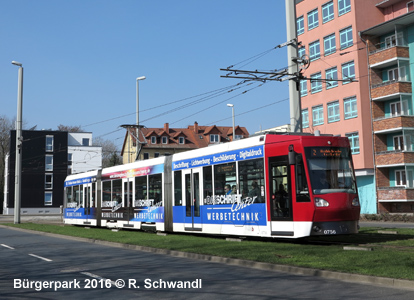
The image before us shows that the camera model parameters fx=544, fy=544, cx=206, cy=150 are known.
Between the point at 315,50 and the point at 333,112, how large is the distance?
662 centimetres

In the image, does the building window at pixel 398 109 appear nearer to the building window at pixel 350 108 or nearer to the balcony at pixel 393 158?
the building window at pixel 350 108

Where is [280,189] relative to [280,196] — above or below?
above

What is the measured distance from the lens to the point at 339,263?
1134 cm

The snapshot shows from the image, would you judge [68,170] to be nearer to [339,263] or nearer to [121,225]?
[121,225]

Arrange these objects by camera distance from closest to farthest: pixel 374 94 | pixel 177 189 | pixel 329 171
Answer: pixel 329 171 → pixel 177 189 → pixel 374 94

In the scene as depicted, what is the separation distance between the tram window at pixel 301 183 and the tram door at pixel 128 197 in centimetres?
1195

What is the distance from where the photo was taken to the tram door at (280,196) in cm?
1619

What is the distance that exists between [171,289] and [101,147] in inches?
3410

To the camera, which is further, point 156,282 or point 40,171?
point 40,171

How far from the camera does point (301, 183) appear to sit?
15.9m

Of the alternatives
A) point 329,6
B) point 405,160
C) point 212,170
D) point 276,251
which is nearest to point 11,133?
point 329,6

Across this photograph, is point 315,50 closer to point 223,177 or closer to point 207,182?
point 207,182

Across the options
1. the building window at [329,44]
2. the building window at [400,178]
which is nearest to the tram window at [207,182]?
the building window at [400,178]

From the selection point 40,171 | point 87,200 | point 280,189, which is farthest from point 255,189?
point 40,171
